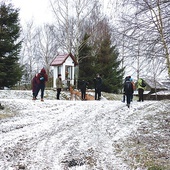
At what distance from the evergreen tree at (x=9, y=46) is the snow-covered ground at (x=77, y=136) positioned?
10380 millimetres

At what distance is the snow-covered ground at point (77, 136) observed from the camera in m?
6.55

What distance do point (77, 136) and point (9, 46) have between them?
17.1m

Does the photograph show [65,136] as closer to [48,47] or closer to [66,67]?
[66,67]

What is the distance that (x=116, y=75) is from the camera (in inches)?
1372

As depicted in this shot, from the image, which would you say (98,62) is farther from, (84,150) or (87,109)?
(84,150)

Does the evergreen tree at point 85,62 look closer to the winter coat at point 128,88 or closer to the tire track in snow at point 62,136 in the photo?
the winter coat at point 128,88

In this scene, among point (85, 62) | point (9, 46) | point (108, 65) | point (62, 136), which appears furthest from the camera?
point (108, 65)

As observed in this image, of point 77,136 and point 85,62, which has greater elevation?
point 85,62

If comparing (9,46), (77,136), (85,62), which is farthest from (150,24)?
(85,62)

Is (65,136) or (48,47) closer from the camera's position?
(65,136)

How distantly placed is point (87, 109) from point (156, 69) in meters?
3.65

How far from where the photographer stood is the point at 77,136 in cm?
862

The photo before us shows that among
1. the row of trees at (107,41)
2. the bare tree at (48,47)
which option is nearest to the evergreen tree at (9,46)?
the row of trees at (107,41)

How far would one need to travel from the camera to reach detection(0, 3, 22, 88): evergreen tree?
2388 centimetres
